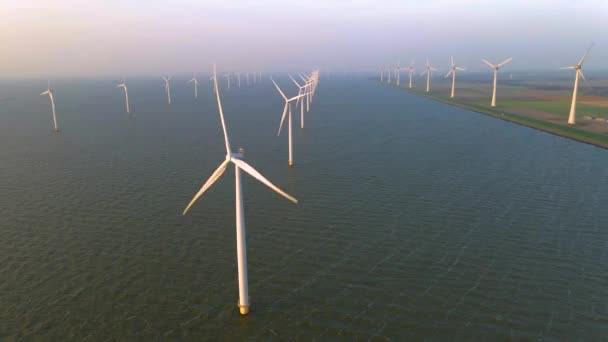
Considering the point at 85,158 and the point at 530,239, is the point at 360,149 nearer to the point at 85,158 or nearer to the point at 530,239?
the point at 530,239

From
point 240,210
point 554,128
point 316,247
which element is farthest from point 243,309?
point 554,128

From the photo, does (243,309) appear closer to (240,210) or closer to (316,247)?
(240,210)

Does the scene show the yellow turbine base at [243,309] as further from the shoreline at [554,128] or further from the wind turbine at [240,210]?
the shoreline at [554,128]

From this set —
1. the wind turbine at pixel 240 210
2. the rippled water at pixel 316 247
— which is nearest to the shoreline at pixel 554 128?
the rippled water at pixel 316 247

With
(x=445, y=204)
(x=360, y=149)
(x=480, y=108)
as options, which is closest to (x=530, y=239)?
(x=445, y=204)

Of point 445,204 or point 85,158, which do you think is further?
point 85,158

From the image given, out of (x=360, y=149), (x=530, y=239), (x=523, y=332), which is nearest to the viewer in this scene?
(x=523, y=332)

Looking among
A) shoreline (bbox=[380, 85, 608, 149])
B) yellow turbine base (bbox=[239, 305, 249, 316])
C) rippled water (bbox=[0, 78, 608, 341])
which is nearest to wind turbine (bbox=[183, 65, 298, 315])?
yellow turbine base (bbox=[239, 305, 249, 316])

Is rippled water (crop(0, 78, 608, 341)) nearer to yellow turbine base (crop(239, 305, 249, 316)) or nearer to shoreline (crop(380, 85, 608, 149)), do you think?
yellow turbine base (crop(239, 305, 249, 316))
